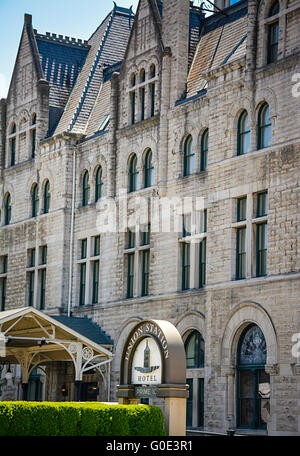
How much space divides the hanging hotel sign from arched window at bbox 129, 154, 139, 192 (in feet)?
58.1

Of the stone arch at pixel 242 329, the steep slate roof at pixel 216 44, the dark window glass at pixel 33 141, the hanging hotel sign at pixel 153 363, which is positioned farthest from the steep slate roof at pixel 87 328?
the hanging hotel sign at pixel 153 363

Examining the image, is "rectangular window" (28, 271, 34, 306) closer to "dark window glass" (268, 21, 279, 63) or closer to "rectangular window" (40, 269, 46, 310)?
"rectangular window" (40, 269, 46, 310)

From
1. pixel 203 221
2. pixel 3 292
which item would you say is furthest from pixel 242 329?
pixel 3 292

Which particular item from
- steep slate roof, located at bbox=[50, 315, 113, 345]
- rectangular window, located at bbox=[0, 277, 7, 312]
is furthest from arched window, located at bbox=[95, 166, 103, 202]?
rectangular window, located at bbox=[0, 277, 7, 312]

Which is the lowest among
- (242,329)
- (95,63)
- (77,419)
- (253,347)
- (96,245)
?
(77,419)

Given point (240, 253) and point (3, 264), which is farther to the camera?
point (3, 264)

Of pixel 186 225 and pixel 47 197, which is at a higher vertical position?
pixel 47 197

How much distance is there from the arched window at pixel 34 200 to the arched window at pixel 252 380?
1823 centimetres

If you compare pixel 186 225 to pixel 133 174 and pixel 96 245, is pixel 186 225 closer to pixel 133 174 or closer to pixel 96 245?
pixel 133 174

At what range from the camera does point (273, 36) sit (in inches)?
1359

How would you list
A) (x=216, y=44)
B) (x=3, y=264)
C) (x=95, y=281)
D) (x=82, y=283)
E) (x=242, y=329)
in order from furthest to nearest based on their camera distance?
(x=3, y=264) → (x=82, y=283) → (x=95, y=281) → (x=216, y=44) → (x=242, y=329)

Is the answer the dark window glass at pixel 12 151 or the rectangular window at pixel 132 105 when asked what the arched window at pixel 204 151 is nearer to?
the rectangular window at pixel 132 105

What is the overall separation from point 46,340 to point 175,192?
8.23 meters

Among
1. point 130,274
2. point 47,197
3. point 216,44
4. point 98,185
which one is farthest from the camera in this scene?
point 47,197
